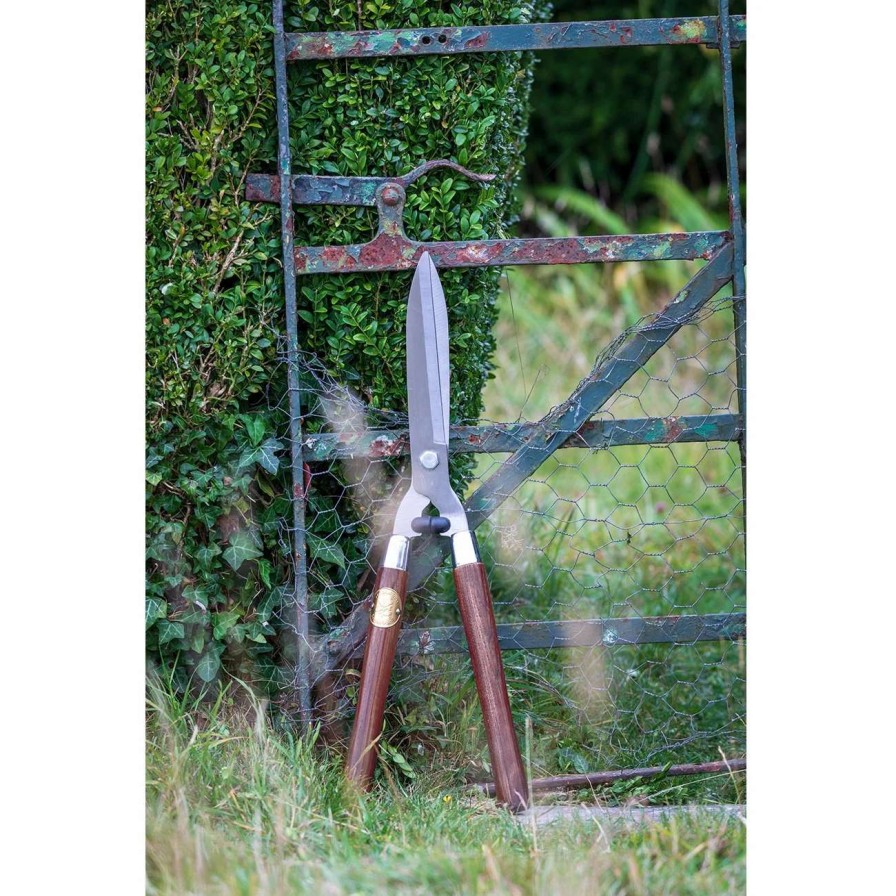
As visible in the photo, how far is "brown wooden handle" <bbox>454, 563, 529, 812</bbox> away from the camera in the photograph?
231 cm

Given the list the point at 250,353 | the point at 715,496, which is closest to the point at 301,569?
the point at 250,353

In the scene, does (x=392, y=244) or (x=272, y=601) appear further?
(x=272, y=601)

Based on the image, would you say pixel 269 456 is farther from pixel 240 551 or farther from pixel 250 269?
pixel 250 269

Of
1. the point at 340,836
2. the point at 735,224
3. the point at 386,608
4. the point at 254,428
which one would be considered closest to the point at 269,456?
the point at 254,428

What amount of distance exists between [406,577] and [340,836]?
54cm

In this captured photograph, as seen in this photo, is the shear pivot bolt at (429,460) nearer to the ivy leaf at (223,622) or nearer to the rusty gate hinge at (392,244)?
the rusty gate hinge at (392,244)

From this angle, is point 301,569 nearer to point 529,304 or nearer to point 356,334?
point 356,334

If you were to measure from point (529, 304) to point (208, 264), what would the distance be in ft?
11.2

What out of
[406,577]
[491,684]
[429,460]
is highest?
[429,460]

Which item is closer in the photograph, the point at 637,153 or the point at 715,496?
the point at 715,496

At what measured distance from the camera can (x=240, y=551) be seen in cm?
260

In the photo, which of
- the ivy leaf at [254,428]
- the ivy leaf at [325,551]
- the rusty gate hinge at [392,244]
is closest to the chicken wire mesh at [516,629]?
the ivy leaf at [325,551]

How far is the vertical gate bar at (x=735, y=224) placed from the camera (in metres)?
2.54

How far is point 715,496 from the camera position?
14.7ft
